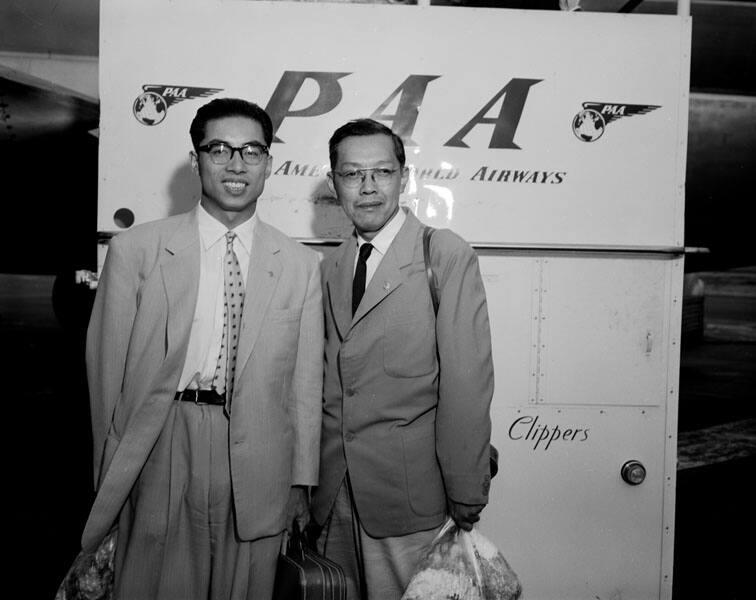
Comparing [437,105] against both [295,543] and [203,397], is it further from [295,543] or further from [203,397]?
[295,543]

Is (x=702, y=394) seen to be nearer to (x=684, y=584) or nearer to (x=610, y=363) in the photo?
(x=684, y=584)

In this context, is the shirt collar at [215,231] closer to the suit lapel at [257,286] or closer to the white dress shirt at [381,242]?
the suit lapel at [257,286]

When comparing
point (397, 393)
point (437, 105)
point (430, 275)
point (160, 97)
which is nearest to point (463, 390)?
point (397, 393)

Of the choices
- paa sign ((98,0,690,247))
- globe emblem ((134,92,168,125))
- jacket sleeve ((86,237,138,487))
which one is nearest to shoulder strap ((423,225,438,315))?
paa sign ((98,0,690,247))

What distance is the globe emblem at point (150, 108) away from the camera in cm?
269

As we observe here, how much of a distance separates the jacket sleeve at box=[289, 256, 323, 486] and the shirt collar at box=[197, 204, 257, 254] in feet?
0.89

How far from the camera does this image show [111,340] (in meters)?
1.90

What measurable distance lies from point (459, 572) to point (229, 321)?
1.15 meters

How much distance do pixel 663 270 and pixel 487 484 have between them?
1.44 metres

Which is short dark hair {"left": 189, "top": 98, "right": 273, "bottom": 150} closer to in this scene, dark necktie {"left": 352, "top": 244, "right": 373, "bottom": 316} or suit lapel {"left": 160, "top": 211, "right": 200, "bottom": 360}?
suit lapel {"left": 160, "top": 211, "right": 200, "bottom": 360}

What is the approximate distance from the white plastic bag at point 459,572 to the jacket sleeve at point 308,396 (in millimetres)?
484

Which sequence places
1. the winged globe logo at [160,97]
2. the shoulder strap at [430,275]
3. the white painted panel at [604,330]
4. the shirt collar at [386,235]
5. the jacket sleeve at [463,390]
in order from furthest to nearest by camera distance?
the white painted panel at [604,330] < the winged globe logo at [160,97] < the shirt collar at [386,235] < the shoulder strap at [430,275] < the jacket sleeve at [463,390]

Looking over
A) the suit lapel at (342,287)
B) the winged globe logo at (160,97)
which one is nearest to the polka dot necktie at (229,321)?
the suit lapel at (342,287)

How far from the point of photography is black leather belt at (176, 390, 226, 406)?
193 centimetres
